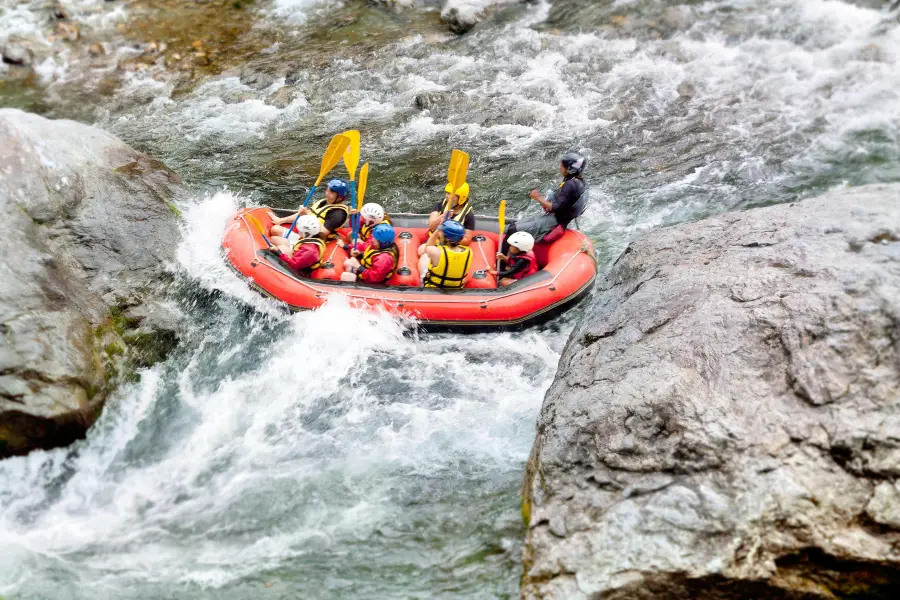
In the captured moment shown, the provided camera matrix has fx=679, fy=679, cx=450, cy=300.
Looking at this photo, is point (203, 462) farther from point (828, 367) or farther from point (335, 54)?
point (335, 54)

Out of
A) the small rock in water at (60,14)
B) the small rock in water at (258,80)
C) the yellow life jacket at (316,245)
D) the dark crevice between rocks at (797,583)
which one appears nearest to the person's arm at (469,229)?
the yellow life jacket at (316,245)

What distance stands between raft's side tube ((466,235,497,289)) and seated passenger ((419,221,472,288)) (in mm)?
215

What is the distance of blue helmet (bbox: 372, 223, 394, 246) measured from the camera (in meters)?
6.79

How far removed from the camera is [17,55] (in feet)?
41.3

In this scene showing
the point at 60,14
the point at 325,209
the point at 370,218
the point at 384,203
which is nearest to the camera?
the point at 370,218

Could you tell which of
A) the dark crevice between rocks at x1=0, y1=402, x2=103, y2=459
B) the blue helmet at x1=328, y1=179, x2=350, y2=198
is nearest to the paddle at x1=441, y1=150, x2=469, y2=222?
the blue helmet at x1=328, y1=179, x2=350, y2=198

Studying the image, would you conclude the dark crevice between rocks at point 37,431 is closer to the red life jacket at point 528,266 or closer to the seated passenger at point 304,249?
the seated passenger at point 304,249

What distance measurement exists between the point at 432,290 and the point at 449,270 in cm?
26

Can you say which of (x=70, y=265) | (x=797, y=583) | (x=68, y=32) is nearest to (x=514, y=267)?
(x=797, y=583)

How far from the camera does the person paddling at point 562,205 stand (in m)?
7.15

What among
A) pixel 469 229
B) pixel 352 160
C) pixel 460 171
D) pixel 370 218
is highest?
pixel 352 160

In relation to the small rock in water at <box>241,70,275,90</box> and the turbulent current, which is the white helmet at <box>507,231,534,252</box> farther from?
the small rock in water at <box>241,70,275,90</box>

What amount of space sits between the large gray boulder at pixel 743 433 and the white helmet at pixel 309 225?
130 inches

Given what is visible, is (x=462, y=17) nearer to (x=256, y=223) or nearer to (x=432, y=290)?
(x=256, y=223)
